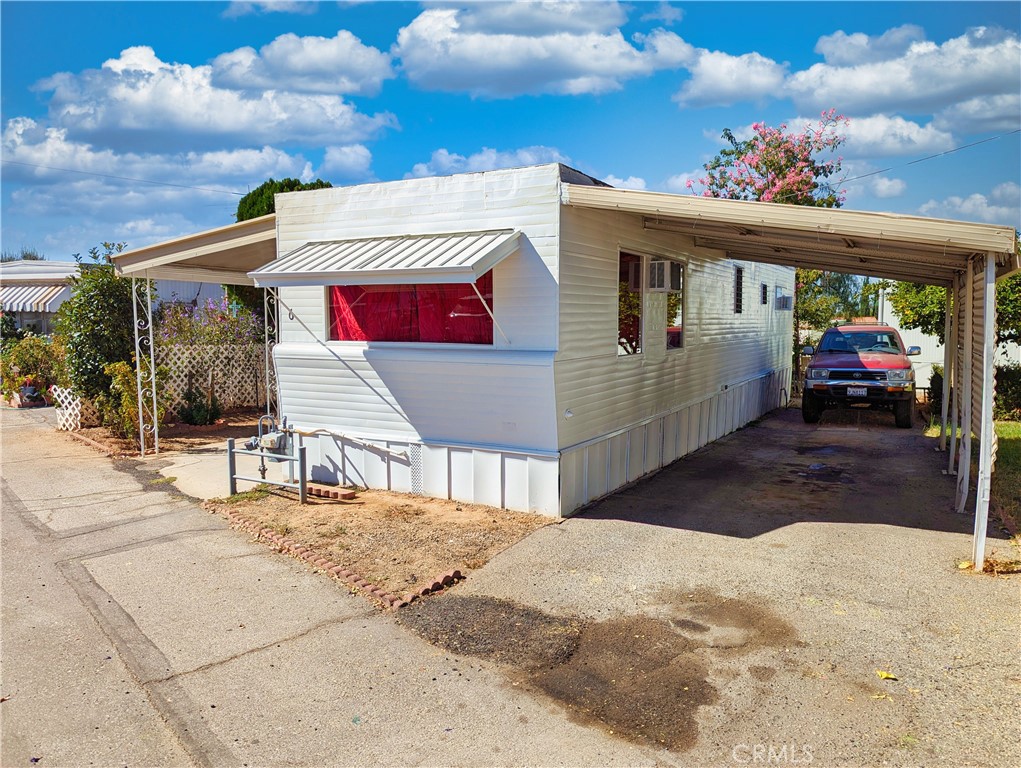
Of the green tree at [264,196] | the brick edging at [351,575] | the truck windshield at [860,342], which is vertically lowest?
the brick edging at [351,575]

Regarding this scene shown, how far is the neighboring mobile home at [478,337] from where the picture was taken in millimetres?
6969

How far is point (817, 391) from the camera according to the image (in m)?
13.2

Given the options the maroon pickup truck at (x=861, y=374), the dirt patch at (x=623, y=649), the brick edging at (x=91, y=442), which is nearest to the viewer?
the dirt patch at (x=623, y=649)

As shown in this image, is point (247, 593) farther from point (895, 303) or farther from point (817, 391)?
point (895, 303)

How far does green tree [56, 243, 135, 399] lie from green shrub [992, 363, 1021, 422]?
48.6 ft

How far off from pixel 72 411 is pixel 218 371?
7.98 feet

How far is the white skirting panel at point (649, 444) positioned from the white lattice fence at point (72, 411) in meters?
9.10

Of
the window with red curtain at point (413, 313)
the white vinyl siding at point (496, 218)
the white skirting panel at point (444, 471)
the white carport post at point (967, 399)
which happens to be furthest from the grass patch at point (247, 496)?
the white carport post at point (967, 399)

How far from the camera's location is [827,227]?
18.4ft

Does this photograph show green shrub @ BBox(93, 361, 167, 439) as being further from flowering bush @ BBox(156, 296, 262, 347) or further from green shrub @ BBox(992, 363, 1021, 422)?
green shrub @ BBox(992, 363, 1021, 422)

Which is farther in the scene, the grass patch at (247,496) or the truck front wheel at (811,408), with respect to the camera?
the truck front wheel at (811,408)

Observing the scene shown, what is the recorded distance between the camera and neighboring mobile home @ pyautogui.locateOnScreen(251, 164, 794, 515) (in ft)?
22.9

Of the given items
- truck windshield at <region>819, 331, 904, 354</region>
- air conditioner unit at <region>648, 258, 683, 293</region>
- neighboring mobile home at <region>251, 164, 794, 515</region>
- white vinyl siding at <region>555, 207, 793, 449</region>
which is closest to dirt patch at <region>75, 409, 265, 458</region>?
neighboring mobile home at <region>251, 164, 794, 515</region>

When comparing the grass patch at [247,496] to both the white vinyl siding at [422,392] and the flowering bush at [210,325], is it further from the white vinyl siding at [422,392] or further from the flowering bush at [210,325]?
the flowering bush at [210,325]
